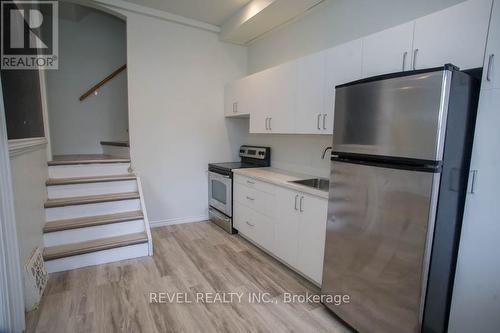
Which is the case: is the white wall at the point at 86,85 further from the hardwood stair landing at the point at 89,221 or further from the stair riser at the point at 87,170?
the hardwood stair landing at the point at 89,221

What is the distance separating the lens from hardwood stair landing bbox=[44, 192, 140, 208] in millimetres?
2601

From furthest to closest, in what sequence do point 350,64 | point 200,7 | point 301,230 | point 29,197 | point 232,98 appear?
point 232,98 → point 200,7 → point 301,230 → point 29,197 → point 350,64

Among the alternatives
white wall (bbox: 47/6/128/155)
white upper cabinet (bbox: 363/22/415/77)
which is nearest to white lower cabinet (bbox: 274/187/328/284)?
white upper cabinet (bbox: 363/22/415/77)

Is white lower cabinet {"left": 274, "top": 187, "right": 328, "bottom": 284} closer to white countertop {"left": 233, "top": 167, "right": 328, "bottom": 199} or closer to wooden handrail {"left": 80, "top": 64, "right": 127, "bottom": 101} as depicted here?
white countertop {"left": 233, "top": 167, "right": 328, "bottom": 199}

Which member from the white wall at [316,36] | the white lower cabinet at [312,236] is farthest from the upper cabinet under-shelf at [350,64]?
the white lower cabinet at [312,236]

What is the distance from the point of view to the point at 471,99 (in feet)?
4.30

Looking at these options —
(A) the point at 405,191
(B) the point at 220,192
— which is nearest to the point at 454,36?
(A) the point at 405,191

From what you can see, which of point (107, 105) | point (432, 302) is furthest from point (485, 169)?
point (107, 105)

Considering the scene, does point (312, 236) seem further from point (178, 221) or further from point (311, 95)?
point (178, 221)

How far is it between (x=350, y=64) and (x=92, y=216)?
3009 mm

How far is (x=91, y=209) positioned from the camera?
9.05 feet

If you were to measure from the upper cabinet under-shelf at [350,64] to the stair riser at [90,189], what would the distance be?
1729 mm

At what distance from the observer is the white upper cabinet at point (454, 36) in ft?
4.14

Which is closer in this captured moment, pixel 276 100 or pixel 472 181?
pixel 472 181
